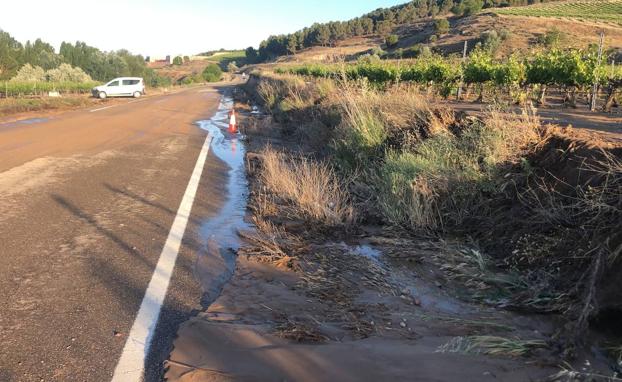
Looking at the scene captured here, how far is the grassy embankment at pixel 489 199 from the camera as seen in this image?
4234 mm

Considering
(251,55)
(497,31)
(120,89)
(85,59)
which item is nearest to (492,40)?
(497,31)

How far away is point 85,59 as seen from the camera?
101m

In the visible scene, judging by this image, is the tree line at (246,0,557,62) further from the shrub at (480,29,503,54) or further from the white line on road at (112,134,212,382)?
the white line on road at (112,134,212,382)

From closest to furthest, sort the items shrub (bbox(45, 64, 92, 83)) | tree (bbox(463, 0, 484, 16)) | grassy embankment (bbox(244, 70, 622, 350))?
grassy embankment (bbox(244, 70, 622, 350))
shrub (bbox(45, 64, 92, 83))
tree (bbox(463, 0, 484, 16))

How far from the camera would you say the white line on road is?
3.31 metres

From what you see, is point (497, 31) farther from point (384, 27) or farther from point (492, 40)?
point (384, 27)

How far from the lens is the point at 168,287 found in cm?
464

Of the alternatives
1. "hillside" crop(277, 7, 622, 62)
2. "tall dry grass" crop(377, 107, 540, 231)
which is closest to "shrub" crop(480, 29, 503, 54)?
"hillside" crop(277, 7, 622, 62)

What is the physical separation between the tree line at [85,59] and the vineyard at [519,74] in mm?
72823

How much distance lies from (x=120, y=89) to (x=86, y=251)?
4222cm

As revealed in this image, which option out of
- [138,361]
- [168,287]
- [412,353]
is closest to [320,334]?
[412,353]

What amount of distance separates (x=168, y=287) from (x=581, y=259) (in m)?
3.52

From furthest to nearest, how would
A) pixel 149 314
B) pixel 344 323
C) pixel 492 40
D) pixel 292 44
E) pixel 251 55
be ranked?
pixel 251 55, pixel 292 44, pixel 492 40, pixel 149 314, pixel 344 323

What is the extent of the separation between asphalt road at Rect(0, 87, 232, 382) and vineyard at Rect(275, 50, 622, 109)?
619 cm
